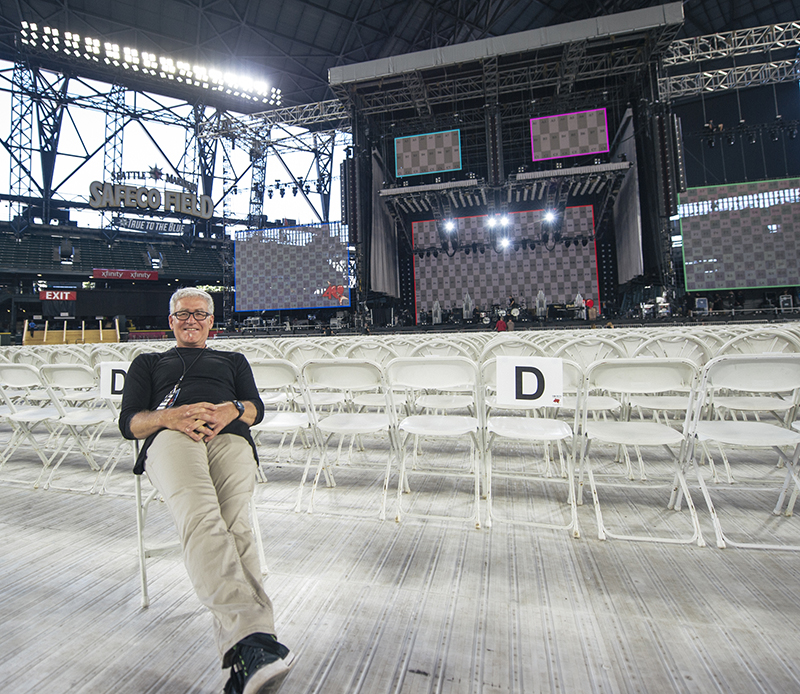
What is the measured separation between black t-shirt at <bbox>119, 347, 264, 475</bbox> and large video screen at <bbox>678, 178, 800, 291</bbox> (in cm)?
1964

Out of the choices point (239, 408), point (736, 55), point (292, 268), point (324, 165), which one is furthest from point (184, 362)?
point (324, 165)

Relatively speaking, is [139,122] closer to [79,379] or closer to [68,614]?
[79,379]

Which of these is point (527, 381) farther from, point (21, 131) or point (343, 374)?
point (21, 131)

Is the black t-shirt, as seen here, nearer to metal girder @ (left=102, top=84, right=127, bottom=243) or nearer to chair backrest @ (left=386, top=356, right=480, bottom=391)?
chair backrest @ (left=386, top=356, right=480, bottom=391)

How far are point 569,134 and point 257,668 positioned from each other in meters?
17.8

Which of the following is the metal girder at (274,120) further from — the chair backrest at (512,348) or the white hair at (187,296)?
the white hair at (187,296)

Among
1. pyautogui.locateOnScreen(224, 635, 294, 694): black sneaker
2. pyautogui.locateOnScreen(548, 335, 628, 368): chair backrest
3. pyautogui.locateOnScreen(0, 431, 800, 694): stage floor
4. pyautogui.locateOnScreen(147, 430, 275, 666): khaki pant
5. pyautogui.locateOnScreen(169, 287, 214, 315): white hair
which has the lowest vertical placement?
pyautogui.locateOnScreen(0, 431, 800, 694): stage floor

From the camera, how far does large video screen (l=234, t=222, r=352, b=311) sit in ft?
64.7

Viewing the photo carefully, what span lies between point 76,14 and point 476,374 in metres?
24.1

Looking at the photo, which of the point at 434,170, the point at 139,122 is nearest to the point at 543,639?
the point at 434,170

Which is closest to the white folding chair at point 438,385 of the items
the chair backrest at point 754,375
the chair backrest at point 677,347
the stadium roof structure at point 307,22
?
the chair backrest at point 754,375

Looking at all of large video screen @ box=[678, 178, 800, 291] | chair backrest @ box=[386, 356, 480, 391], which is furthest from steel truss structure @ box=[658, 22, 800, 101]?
chair backrest @ box=[386, 356, 480, 391]

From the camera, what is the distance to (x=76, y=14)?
16.6 m

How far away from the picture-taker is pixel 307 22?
17281 millimetres
